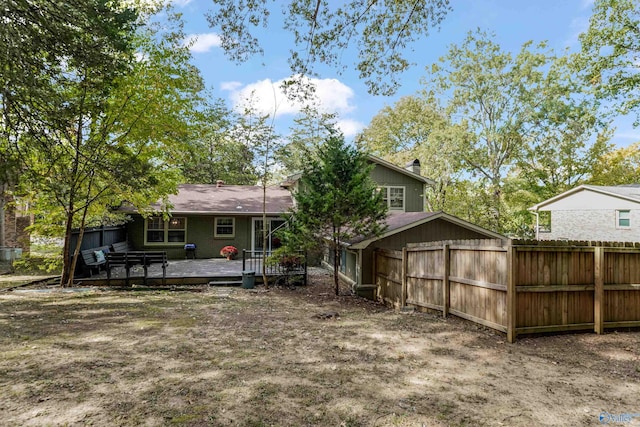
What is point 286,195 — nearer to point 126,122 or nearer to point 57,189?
point 126,122

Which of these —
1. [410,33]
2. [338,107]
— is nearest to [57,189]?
[410,33]

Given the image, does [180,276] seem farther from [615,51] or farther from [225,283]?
[615,51]

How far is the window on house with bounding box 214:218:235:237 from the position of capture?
17.5 m

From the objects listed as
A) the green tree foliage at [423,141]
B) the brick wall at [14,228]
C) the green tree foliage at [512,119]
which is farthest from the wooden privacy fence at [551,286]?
the green tree foliage at [512,119]

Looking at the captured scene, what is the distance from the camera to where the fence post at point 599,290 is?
553 centimetres

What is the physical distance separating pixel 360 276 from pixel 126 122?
8.48 m

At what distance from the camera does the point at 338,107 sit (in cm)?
3234

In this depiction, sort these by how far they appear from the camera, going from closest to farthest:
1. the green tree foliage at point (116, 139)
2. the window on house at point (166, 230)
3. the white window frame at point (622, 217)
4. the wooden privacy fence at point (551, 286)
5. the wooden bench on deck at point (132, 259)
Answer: the wooden privacy fence at point (551, 286) < the green tree foliage at point (116, 139) < the wooden bench on deck at point (132, 259) < the window on house at point (166, 230) < the white window frame at point (622, 217)

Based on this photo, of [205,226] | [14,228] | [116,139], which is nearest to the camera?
[116,139]

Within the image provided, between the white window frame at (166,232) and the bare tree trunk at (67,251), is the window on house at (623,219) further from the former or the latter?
the bare tree trunk at (67,251)

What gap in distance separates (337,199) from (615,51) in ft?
60.8

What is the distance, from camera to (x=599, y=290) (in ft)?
18.2

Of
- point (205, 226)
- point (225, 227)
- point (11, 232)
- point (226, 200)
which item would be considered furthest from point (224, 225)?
point (11, 232)

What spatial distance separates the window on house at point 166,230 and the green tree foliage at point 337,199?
366 inches
